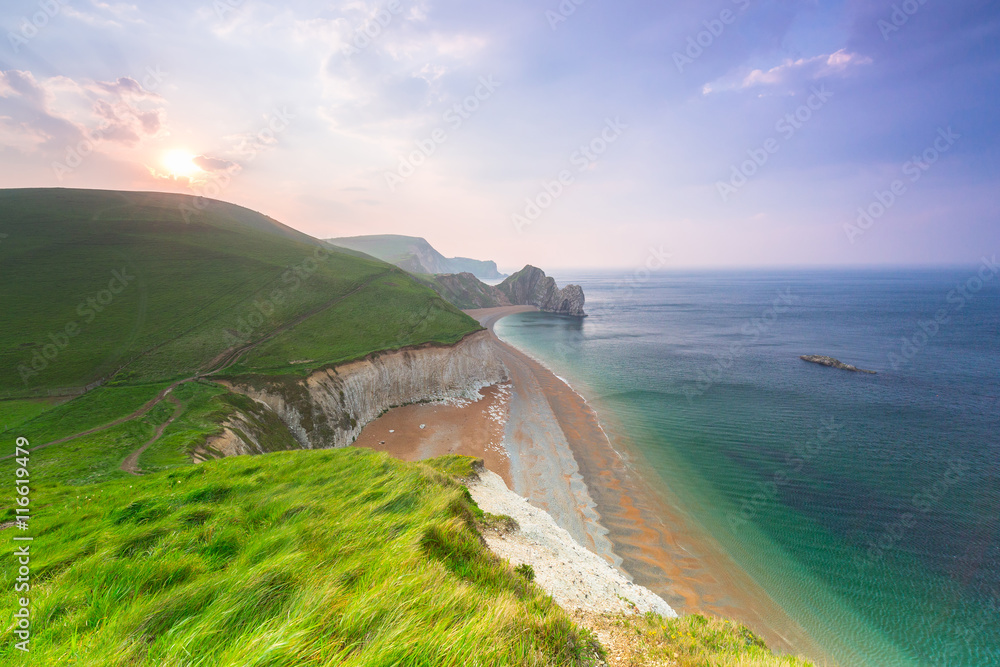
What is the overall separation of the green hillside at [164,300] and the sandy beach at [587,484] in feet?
44.5

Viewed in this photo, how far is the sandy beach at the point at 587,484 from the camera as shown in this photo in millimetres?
18891

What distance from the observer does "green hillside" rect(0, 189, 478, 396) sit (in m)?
31.8

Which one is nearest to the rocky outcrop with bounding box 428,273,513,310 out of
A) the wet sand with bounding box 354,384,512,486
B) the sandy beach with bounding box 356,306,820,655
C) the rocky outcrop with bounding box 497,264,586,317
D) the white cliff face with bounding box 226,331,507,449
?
the rocky outcrop with bounding box 497,264,586,317

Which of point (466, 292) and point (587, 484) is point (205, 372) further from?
point (466, 292)

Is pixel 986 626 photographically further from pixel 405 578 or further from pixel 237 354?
pixel 237 354

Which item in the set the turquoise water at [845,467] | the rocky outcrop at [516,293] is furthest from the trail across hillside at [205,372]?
the rocky outcrop at [516,293]

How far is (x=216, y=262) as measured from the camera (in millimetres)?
57500

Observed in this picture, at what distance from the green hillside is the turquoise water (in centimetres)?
3384

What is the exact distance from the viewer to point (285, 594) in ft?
10.9

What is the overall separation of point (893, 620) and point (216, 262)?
8574 centimetres

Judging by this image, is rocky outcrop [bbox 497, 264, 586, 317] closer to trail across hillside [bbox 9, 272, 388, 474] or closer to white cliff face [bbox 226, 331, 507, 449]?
white cliff face [bbox 226, 331, 507, 449]

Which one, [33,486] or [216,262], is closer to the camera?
[33,486]

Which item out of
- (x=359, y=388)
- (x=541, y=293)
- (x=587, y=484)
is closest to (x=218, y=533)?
(x=587, y=484)

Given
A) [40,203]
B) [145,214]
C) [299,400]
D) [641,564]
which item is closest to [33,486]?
[299,400]
